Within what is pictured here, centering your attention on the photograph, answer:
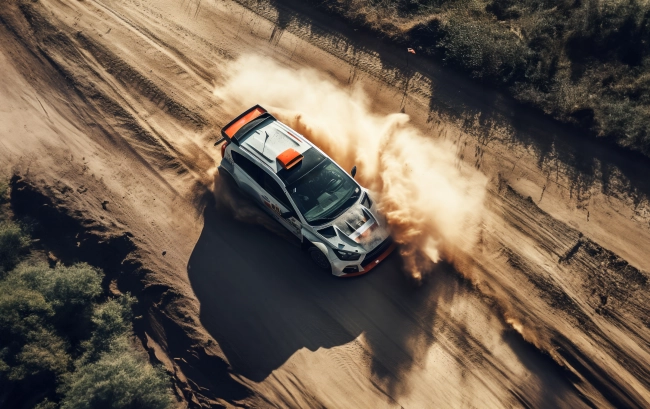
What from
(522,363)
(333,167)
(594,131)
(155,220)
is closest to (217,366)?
(155,220)

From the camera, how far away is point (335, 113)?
13.4m

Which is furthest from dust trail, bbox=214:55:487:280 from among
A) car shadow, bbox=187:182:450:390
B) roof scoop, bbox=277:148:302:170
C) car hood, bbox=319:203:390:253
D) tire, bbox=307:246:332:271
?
roof scoop, bbox=277:148:302:170

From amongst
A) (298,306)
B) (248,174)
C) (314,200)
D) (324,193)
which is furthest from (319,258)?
(248,174)

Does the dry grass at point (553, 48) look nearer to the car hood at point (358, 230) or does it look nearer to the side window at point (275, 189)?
the car hood at point (358, 230)

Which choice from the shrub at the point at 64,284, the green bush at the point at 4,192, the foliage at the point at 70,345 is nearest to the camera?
the foliage at the point at 70,345

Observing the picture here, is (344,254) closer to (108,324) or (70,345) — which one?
(108,324)

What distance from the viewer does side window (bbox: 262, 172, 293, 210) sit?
1047 cm

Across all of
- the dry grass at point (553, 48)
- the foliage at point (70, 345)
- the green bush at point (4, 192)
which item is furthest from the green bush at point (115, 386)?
the dry grass at point (553, 48)

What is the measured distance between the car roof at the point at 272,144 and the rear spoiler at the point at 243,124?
3.9 inches

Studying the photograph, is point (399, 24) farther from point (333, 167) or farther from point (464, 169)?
point (333, 167)

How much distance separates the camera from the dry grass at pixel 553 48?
12.3 metres

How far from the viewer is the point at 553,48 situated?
13.4 meters

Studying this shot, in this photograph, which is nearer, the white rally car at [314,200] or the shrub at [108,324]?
the white rally car at [314,200]

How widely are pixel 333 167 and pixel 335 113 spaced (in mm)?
3075
